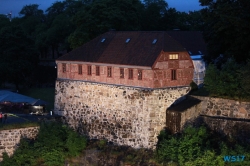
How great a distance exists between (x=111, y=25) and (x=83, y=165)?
14035 mm

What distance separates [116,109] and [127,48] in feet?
12.3

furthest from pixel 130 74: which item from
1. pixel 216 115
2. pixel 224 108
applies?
pixel 224 108

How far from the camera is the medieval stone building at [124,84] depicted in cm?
2669

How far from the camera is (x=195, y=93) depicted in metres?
27.5

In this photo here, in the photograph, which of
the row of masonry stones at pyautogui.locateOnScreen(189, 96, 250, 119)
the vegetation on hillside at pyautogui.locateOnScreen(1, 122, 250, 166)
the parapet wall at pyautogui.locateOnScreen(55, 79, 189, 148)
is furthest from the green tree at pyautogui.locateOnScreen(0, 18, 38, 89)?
the row of masonry stones at pyautogui.locateOnScreen(189, 96, 250, 119)

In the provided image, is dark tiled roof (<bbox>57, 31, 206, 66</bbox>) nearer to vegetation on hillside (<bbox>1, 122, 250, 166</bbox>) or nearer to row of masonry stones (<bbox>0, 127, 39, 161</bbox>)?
vegetation on hillside (<bbox>1, 122, 250, 166</bbox>)

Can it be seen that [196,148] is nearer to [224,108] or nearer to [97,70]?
[224,108]

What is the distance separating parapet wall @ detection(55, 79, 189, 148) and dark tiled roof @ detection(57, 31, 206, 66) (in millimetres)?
1557

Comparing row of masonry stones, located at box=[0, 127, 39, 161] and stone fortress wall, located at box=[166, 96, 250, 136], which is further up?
stone fortress wall, located at box=[166, 96, 250, 136]

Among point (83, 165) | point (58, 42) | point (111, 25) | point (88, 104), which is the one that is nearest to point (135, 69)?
point (88, 104)

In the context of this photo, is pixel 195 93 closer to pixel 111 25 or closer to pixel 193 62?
pixel 193 62

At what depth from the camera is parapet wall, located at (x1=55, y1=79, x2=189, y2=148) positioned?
26594 mm

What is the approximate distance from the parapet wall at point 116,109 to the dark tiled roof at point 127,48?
1.56 m

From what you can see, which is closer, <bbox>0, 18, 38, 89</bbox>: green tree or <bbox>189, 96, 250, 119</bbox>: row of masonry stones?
<bbox>189, 96, 250, 119</bbox>: row of masonry stones
